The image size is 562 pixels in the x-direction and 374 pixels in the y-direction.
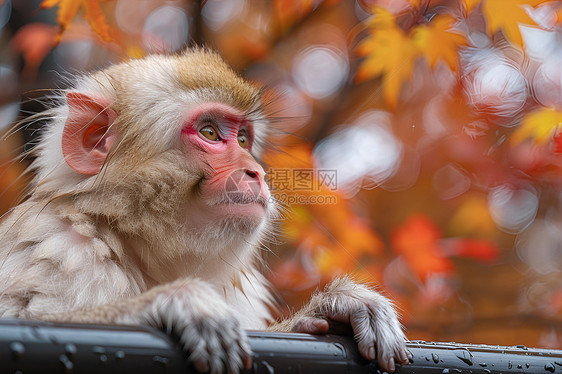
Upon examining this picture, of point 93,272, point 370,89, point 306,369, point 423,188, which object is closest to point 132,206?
point 93,272

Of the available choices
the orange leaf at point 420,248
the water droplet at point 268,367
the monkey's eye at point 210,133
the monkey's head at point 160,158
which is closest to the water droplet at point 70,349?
the water droplet at point 268,367

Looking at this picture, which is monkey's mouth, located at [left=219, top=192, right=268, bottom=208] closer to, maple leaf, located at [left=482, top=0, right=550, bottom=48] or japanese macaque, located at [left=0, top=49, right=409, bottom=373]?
japanese macaque, located at [left=0, top=49, right=409, bottom=373]

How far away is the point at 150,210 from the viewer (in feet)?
7.41

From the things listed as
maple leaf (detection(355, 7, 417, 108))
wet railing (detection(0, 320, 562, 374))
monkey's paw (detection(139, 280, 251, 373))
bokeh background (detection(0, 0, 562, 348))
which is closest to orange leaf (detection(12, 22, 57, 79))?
bokeh background (detection(0, 0, 562, 348))

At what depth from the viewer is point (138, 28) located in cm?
443

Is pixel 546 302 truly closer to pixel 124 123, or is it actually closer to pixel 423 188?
pixel 423 188

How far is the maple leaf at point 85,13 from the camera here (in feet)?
11.0

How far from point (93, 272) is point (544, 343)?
426 cm

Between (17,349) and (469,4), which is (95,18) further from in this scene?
(17,349)

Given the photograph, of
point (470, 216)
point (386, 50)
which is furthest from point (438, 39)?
point (470, 216)

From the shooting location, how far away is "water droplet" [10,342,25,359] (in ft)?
3.32

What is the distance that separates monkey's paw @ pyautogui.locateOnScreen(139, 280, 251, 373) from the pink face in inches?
25.3

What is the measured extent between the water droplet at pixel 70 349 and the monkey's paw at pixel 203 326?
9.9 inches

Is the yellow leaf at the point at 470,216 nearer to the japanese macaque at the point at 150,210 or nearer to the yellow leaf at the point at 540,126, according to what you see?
the yellow leaf at the point at 540,126
